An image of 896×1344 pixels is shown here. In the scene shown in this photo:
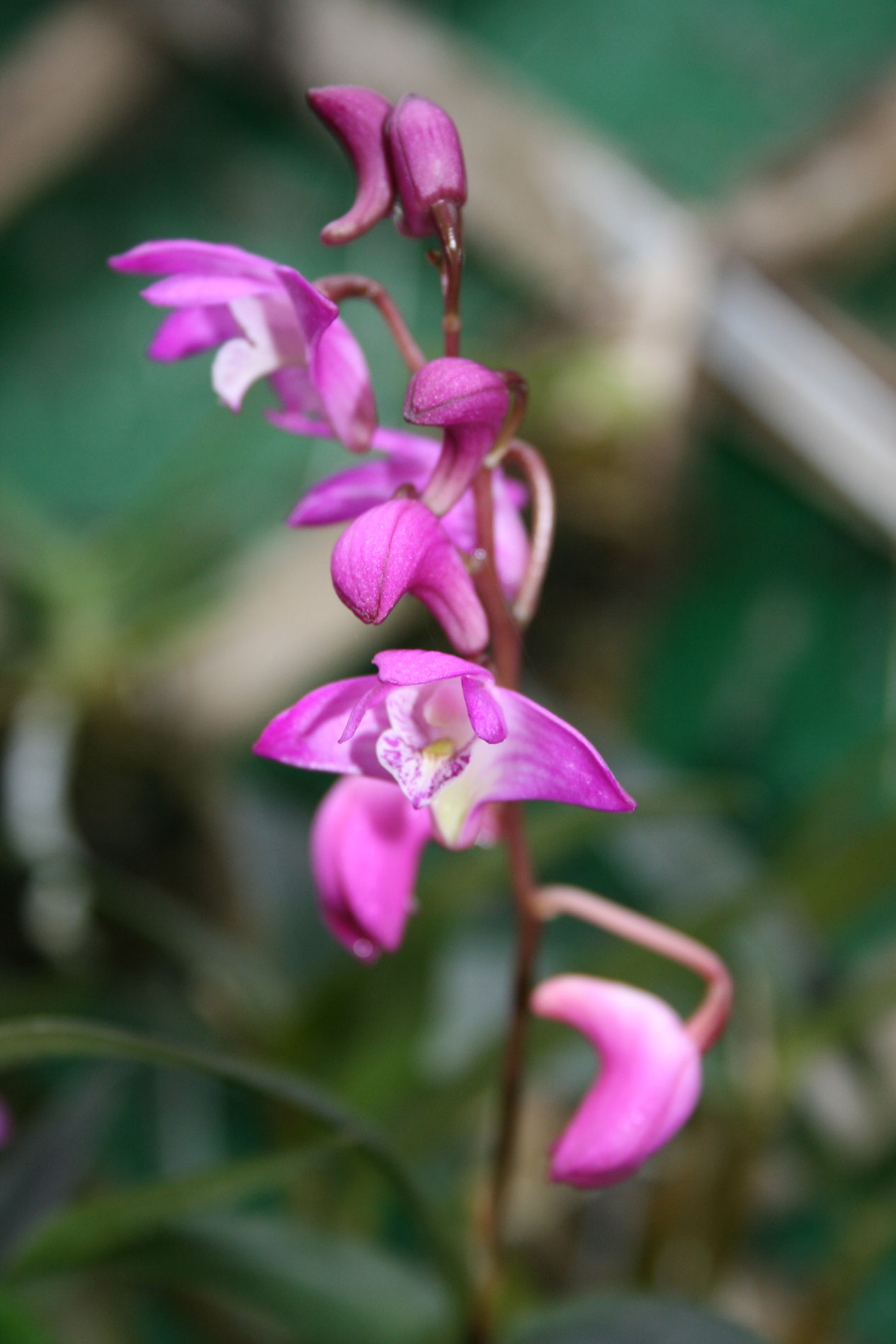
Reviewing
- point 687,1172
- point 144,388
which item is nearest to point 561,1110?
point 687,1172

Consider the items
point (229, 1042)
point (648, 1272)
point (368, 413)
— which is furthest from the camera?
point (229, 1042)

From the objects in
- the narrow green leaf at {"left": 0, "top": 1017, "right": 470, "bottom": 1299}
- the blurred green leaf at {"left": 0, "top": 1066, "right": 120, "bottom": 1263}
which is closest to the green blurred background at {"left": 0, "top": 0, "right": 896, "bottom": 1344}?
the blurred green leaf at {"left": 0, "top": 1066, "right": 120, "bottom": 1263}

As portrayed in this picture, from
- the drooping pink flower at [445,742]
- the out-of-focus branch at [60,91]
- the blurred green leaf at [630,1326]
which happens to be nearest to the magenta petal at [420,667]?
the drooping pink flower at [445,742]

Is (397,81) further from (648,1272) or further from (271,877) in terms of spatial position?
(648,1272)

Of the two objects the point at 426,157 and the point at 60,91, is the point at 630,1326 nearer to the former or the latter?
the point at 426,157

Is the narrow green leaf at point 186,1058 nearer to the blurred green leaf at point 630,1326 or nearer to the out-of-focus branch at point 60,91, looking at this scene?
the blurred green leaf at point 630,1326

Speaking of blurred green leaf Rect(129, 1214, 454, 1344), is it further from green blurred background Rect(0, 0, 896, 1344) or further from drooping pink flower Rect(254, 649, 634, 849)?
drooping pink flower Rect(254, 649, 634, 849)
